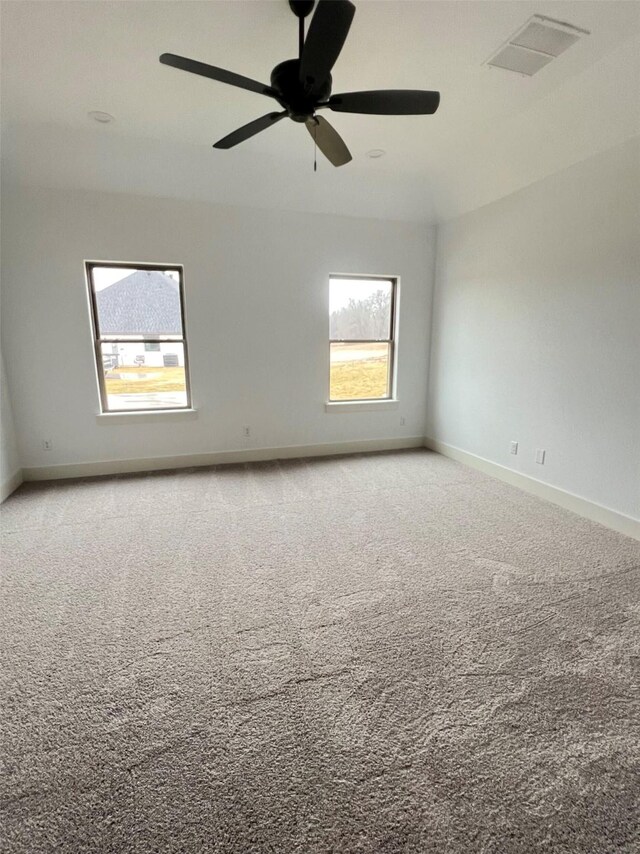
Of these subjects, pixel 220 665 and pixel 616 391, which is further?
pixel 616 391

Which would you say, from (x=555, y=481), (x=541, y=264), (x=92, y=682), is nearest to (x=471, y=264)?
(x=541, y=264)

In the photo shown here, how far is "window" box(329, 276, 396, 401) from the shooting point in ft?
14.7

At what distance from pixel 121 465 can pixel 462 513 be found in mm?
3411

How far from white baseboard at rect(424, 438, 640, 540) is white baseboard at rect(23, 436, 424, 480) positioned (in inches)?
32.5

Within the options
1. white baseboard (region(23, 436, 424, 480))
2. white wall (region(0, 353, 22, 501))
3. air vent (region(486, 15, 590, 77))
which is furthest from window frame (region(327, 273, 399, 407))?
white wall (region(0, 353, 22, 501))

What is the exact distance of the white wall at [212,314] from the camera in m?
3.51

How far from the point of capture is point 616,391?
2.73m

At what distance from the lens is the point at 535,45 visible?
84.0 inches

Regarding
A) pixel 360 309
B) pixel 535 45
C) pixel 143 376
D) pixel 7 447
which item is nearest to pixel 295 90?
pixel 535 45

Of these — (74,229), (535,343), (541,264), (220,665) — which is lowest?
(220,665)

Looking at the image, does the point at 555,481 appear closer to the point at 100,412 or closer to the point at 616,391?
the point at 616,391

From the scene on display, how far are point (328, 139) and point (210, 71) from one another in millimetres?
789

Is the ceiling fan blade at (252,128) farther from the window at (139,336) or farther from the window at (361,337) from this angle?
the window at (361,337)

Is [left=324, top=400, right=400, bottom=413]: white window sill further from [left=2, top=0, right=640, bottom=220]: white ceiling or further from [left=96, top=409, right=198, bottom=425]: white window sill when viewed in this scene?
[left=2, top=0, right=640, bottom=220]: white ceiling
